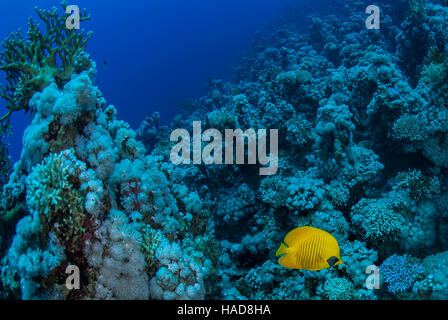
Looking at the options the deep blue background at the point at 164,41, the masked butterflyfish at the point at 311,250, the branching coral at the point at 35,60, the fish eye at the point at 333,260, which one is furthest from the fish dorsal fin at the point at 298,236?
the deep blue background at the point at 164,41

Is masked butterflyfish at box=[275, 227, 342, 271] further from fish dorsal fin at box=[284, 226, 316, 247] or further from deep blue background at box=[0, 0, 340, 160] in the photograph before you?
deep blue background at box=[0, 0, 340, 160]

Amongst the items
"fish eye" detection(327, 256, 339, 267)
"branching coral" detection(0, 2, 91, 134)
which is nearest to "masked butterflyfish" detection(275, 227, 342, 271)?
"fish eye" detection(327, 256, 339, 267)

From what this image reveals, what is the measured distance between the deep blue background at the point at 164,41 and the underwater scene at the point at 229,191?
2848 centimetres

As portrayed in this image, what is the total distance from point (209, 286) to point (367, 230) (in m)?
2.27

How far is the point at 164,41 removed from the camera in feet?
289

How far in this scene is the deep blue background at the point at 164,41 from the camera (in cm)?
4647

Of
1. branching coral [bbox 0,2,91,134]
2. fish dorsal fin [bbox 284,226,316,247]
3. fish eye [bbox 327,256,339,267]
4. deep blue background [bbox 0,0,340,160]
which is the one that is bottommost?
fish eye [bbox 327,256,339,267]

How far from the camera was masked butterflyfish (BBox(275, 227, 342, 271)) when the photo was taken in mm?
2244

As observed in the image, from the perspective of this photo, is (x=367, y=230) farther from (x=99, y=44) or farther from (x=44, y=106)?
(x=99, y=44)

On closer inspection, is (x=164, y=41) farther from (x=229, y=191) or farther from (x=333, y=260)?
(x=333, y=260)

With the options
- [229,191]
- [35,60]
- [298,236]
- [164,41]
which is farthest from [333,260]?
[164,41]

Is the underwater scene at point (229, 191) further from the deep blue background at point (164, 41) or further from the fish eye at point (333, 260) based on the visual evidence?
the deep blue background at point (164, 41)

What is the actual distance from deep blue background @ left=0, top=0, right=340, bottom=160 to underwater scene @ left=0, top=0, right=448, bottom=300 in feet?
93.4
